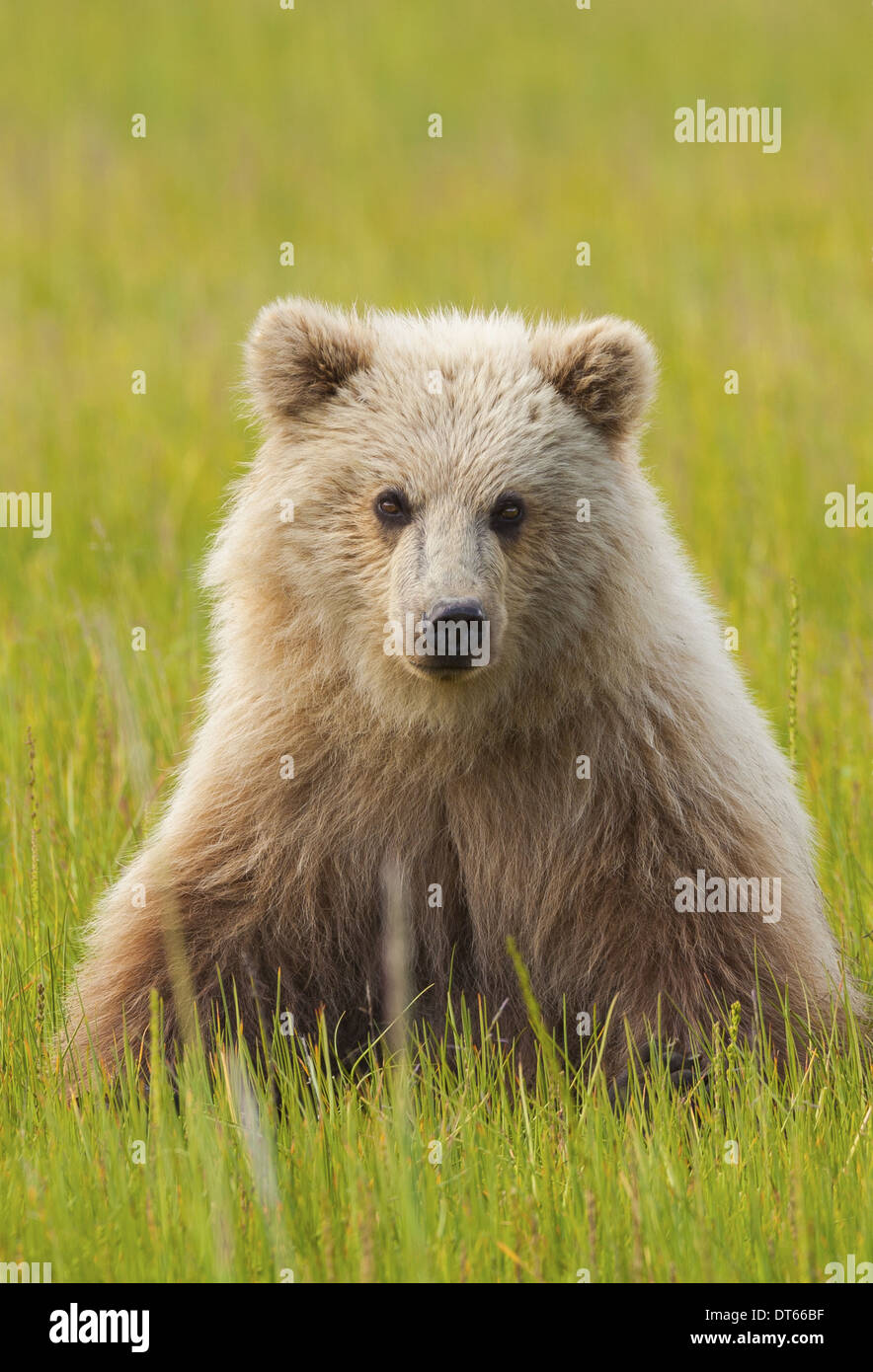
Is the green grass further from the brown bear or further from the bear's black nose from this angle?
the bear's black nose

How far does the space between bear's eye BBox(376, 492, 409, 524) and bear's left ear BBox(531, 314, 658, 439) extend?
0.63m

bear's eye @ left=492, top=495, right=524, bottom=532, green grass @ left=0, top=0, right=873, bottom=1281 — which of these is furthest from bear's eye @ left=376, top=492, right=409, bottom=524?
green grass @ left=0, top=0, right=873, bottom=1281

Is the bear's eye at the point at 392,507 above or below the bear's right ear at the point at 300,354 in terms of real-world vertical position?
below

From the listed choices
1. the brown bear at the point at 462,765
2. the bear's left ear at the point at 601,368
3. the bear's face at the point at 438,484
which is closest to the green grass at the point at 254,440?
the brown bear at the point at 462,765

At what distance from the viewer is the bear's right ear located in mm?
4680

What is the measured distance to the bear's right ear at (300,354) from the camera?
4680 millimetres

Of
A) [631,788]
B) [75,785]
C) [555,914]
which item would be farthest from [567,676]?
[75,785]

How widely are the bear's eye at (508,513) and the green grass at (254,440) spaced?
96 cm

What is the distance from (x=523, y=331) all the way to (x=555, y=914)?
5.81 ft

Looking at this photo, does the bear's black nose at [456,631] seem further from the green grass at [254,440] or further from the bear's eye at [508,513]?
the green grass at [254,440]

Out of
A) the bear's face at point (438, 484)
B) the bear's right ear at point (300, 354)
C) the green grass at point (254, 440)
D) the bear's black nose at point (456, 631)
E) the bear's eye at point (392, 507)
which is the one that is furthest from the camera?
the bear's right ear at point (300, 354)

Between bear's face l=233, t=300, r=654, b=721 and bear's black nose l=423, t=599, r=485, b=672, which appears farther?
bear's face l=233, t=300, r=654, b=721

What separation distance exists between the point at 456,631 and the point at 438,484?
56cm

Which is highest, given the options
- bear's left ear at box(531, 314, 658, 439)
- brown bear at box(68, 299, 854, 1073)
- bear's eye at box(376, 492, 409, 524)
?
bear's left ear at box(531, 314, 658, 439)
